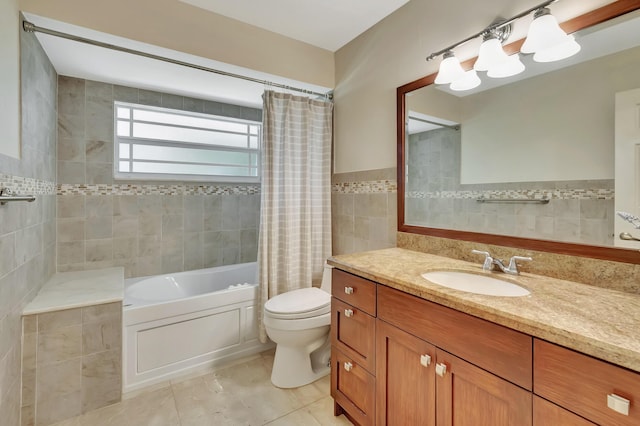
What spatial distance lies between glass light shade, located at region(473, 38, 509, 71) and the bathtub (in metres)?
2.05

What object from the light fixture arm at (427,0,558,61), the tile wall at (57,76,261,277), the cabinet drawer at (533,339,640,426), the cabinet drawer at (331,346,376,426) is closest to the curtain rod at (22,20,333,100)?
the tile wall at (57,76,261,277)

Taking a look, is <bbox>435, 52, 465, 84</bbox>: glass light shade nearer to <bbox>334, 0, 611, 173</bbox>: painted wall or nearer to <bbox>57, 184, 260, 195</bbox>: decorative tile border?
<bbox>334, 0, 611, 173</bbox>: painted wall

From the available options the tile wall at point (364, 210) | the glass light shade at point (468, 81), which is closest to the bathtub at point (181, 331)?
the tile wall at point (364, 210)

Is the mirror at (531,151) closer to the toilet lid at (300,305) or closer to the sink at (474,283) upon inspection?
the sink at (474,283)

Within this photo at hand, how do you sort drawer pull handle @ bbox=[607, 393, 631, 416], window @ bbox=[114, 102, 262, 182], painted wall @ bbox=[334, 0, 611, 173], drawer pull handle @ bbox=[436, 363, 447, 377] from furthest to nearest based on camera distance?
window @ bbox=[114, 102, 262, 182]
painted wall @ bbox=[334, 0, 611, 173]
drawer pull handle @ bbox=[436, 363, 447, 377]
drawer pull handle @ bbox=[607, 393, 631, 416]

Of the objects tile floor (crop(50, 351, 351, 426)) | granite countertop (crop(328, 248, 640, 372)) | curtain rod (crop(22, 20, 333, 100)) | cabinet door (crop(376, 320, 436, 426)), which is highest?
curtain rod (crop(22, 20, 333, 100))

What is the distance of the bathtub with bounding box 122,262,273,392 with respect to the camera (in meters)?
1.84

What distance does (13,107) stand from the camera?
4.73ft

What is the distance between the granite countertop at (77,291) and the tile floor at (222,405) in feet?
2.10

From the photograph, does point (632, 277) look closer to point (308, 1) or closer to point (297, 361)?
point (297, 361)

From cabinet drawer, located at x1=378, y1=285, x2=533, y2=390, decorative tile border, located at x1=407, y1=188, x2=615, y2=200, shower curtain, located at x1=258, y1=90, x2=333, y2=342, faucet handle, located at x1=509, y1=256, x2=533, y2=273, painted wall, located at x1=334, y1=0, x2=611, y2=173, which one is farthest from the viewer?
shower curtain, located at x1=258, y1=90, x2=333, y2=342

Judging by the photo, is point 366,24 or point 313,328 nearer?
point 313,328

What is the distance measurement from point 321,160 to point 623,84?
177 cm

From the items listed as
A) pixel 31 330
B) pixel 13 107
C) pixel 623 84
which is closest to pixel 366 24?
pixel 623 84
